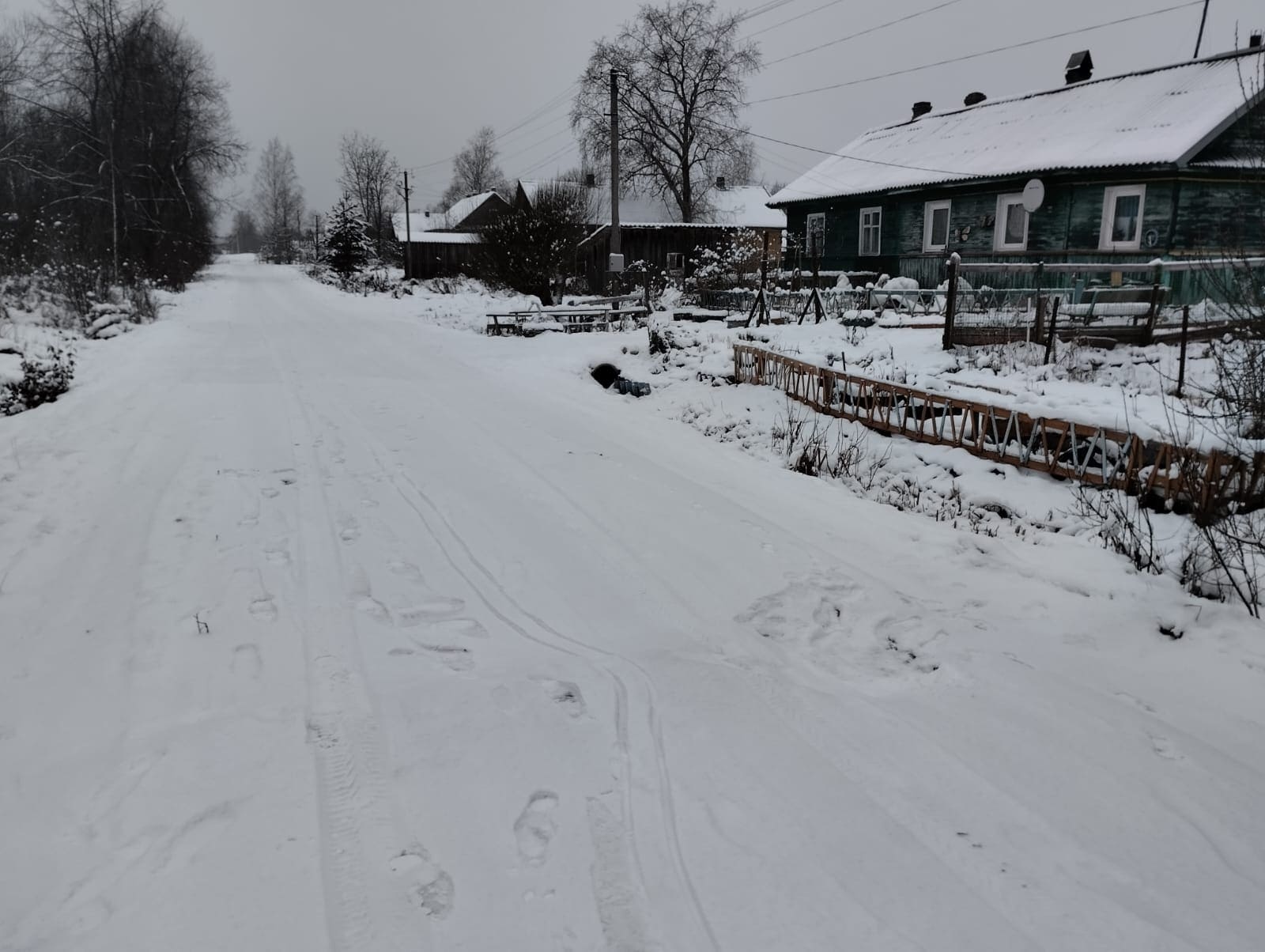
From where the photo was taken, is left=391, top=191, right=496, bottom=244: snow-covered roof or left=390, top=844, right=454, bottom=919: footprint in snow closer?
left=390, top=844, right=454, bottom=919: footprint in snow

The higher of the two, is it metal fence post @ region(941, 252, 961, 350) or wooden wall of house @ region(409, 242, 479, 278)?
wooden wall of house @ region(409, 242, 479, 278)

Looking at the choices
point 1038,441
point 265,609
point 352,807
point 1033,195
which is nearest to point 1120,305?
point 1038,441

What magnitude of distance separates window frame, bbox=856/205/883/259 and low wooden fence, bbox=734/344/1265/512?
16.0 meters

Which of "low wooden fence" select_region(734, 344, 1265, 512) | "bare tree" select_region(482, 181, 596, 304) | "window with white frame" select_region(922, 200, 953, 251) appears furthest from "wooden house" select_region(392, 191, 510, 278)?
"low wooden fence" select_region(734, 344, 1265, 512)

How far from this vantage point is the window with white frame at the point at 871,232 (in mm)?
25438

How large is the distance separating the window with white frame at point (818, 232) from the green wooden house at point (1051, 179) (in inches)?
2.1

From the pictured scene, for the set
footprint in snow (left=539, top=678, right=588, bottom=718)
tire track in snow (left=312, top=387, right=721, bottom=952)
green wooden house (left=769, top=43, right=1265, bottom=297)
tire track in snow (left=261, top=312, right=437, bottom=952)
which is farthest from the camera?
green wooden house (left=769, top=43, right=1265, bottom=297)

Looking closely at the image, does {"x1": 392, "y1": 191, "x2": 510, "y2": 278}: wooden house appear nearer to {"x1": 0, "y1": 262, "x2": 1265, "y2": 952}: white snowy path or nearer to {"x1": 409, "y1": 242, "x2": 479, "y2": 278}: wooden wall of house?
{"x1": 409, "y1": 242, "x2": 479, "y2": 278}: wooden wall of house

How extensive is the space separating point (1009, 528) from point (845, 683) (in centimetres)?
345

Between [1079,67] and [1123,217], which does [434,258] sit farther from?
[1123,217]

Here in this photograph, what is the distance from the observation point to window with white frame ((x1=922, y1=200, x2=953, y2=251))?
23.1 m

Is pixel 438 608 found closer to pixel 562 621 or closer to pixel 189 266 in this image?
pixel 562 621

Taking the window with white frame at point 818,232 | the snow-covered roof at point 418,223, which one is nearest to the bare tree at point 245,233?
the snow-covered roof at point 418,223

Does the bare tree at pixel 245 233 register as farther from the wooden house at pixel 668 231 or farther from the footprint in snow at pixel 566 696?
the footprint in snow at pixel 566 696
